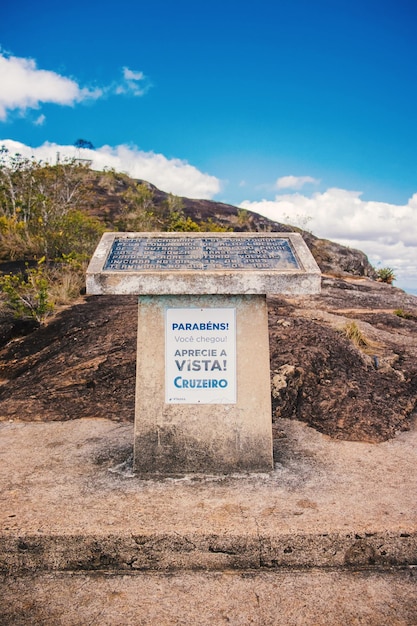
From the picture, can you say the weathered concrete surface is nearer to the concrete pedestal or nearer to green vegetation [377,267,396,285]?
the concrete pedestal

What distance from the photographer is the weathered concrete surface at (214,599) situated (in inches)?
92.3

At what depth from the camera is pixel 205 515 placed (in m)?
2.97

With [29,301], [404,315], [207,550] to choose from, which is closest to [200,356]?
[207,550]

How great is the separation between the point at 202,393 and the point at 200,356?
0.29 meters

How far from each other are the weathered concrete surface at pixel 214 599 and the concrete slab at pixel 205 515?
0.09m

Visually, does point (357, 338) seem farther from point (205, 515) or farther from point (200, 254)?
point (205, 515)

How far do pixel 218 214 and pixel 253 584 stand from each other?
20.6m

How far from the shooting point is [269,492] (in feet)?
10.9

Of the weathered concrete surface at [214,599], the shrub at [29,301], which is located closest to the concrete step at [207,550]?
the weathered concrete surface at [214,599]

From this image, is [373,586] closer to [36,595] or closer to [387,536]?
[387,536]

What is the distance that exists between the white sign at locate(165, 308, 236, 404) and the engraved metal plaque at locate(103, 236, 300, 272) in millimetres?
363

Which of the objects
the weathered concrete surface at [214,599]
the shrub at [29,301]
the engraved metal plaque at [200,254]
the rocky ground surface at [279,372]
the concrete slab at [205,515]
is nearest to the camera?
the weathered concrete surface at [214,599]

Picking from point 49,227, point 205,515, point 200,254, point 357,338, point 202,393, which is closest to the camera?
point 205,515

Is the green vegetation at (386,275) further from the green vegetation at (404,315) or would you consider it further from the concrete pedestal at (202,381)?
the concrete pedestal at (202,381)
